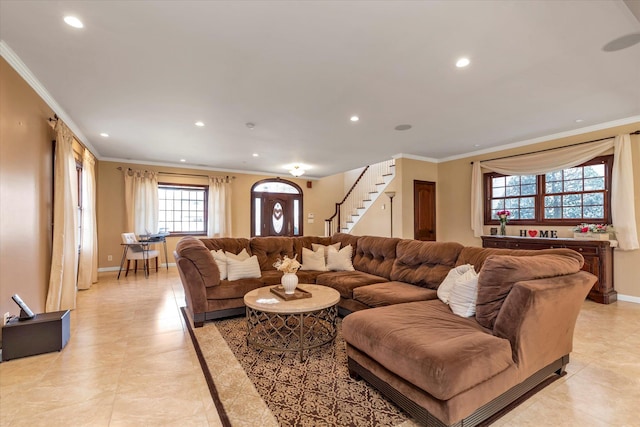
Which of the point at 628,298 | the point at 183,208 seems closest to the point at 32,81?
the point at 183,208

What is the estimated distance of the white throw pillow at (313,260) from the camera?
414 cm

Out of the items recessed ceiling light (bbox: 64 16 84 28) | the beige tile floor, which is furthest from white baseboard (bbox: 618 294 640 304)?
recessed ceiling light (bbox: 64 16 84 28)

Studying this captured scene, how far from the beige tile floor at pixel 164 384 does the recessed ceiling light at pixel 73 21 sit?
266cm

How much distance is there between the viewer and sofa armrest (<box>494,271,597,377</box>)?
1695mm

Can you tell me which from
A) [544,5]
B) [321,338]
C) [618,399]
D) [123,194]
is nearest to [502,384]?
[618,399]

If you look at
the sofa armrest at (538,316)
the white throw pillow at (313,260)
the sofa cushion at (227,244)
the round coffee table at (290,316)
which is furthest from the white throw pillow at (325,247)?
the sofa armrest at (538,316)

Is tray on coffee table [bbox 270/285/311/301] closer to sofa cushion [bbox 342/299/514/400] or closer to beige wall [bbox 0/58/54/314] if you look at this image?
sofa cushion [bbox 342/299/514/400]

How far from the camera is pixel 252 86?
10.3 ft

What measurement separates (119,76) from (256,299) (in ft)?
8.66

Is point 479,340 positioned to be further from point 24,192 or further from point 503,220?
point 503,220

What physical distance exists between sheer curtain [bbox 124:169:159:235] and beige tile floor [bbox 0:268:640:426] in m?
3.82

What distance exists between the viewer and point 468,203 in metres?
6.26

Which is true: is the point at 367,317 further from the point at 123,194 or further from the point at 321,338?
the point at 123,194

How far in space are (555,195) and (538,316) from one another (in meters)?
4.44
